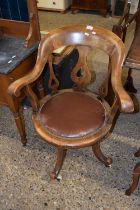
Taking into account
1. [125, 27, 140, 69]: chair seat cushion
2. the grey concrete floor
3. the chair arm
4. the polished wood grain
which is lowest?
the grey concrete floor

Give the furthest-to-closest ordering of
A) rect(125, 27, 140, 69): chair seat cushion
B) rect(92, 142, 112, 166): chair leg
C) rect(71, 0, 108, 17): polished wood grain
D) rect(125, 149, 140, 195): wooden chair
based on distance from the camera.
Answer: rect(71, 0, 108, 17): polished wood grain
rect(92, 142, 112, 166): chair leg
rect(125, 149, 140, 195): wooden chair
rect(125, 27, 140, 69): chair seat cushion

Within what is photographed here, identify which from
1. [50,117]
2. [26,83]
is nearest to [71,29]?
[26,83]

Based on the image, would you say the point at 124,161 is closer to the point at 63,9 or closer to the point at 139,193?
the point at 139,193

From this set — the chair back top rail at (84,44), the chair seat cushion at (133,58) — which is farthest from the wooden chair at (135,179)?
the chair seat cushion at (133,58)

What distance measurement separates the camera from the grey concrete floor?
1.47 meters

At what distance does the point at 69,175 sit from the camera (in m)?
1.61

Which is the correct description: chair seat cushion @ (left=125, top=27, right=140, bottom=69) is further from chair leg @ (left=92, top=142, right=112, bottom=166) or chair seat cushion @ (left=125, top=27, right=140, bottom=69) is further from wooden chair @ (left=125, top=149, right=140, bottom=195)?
Answer: chair leg @ (left=92, top=142, right=112, bottom=166)

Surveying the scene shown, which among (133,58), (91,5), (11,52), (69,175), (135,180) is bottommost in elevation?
(69,175)

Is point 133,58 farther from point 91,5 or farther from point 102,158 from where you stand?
point 91,5

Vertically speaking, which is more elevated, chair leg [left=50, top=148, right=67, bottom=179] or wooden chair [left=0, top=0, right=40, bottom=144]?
wooden chair [left=0, top=0, right=40, bottom=144]

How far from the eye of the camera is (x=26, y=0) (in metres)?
1.69

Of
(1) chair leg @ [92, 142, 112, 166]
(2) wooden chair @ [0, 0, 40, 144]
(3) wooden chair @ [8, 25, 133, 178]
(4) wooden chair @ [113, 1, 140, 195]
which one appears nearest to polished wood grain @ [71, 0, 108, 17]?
(4) wooden chair @ [113, 1, 140, 195]

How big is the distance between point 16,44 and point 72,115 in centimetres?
75

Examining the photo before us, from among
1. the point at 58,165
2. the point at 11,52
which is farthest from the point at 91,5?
the point at 58,165
